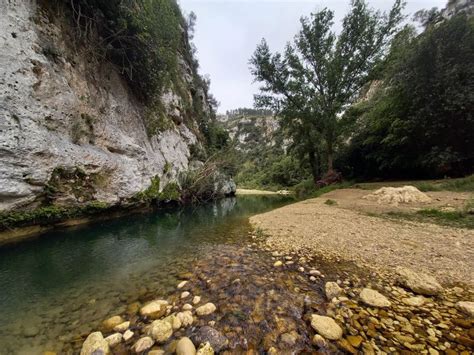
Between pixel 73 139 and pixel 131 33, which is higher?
pixel 131 33

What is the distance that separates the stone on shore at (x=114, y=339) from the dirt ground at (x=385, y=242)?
3.12 metres

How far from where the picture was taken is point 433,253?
328 cm

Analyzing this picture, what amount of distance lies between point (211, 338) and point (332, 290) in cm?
163

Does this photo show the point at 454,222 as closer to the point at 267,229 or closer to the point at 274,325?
the point at 267,229

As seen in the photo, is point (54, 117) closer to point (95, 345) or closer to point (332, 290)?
point (95, 345)

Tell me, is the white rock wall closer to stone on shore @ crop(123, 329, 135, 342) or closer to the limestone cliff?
the limestone cliff

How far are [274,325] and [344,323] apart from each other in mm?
721

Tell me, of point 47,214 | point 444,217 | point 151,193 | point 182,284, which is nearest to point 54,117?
point 47,214

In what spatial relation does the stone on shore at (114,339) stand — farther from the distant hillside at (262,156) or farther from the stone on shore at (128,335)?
the distant hillside at (262,156)

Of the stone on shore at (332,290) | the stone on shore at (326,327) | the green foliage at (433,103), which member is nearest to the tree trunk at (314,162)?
the green foliage at (433,103)

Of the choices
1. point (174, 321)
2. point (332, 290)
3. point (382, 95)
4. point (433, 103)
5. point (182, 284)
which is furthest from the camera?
point (382, 95)

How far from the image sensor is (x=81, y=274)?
12.6ft

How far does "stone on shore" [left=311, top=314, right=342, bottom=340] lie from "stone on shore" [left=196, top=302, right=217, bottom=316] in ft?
3.83

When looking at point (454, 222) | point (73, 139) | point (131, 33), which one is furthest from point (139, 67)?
point (454, 222)
